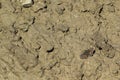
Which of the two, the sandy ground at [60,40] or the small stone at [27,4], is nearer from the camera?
the sandy ground at [60,40]

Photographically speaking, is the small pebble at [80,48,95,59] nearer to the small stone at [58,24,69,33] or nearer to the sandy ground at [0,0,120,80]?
the sandy ground at [0,0,120,80]

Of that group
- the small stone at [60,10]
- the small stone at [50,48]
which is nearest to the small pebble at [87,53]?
the small stone at [50,48]

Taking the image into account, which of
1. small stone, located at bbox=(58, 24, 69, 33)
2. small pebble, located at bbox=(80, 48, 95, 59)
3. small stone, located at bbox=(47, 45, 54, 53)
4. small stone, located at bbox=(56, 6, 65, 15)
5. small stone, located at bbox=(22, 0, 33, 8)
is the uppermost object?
small stone, located at bbox=(22, 0, 33, 8)

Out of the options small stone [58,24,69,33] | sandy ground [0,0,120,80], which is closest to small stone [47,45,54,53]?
sandy ground [0,0,120,80]

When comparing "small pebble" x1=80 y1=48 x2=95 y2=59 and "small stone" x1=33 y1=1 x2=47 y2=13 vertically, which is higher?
"small stone" x1=33 y1=1 x2=47 y2=13

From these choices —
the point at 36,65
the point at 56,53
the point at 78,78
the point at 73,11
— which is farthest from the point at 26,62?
the point at 73,11

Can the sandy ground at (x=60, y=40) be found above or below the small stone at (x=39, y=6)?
below

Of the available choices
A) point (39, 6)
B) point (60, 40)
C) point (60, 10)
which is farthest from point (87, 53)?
point (39, 6)

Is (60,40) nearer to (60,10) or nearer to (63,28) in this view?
(63,28)

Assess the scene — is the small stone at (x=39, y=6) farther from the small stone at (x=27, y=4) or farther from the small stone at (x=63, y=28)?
the small stone at (x=63, y=28)
